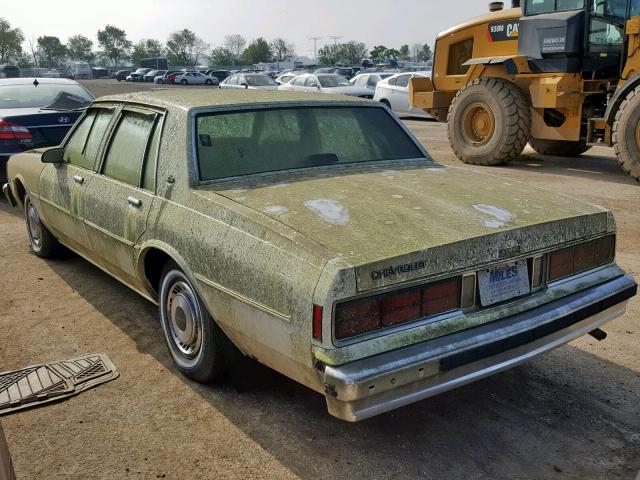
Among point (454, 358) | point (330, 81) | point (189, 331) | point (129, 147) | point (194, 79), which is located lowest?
point (189, 331)

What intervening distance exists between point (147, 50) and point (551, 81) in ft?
439

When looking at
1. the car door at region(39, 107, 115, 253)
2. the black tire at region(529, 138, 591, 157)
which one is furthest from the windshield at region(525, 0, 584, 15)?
the car door at region(39, 107, 115, 253)

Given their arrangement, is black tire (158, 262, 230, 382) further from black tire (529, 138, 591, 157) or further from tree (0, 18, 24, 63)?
tree (0, 18, 24, 63)

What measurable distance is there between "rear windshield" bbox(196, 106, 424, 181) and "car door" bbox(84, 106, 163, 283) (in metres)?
0.38

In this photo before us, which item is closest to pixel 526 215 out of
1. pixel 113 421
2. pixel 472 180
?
pixel 472 180

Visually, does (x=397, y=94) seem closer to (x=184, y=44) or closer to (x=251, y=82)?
(x=251, y=82)

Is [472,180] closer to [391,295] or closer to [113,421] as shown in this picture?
[391,295]

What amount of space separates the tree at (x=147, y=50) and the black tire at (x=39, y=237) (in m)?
129

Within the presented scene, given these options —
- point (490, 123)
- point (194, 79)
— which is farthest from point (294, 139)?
point (194, 79)

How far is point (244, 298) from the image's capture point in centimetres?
277

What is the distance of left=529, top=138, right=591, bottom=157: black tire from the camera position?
465 inches

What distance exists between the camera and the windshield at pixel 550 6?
939cm

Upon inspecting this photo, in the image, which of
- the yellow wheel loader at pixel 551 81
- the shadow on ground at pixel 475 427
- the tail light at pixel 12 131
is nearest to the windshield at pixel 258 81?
the yellow wheel loader at pixel 551 81

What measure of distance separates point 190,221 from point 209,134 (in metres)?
0.62
